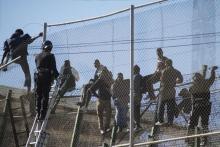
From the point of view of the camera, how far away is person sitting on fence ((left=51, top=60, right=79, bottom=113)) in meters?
12.2

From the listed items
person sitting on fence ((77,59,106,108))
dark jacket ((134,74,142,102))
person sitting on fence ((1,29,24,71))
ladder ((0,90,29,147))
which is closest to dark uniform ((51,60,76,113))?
person sitting on fence ((77,59,106,108))

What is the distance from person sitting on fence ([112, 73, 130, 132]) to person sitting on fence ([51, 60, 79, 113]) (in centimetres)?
97

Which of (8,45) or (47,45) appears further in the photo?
(8,45)

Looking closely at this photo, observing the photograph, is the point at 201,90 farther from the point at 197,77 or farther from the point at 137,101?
the point at 137,101

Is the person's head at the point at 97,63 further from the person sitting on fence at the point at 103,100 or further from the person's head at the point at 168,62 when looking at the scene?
the person's head at the point at 168,62

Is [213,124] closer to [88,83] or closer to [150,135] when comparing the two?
[150,135]

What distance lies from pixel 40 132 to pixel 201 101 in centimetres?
329

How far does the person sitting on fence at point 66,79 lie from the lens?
39.9 ft

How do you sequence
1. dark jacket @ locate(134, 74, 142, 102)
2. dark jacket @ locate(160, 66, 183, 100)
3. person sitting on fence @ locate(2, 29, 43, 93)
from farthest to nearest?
person sitting on fence @ locate(2, 29, 43, 93) < dark jacket @ locate(134, 74, 142, 102) < dark jacket @ locate(160, 66, 183, 100)

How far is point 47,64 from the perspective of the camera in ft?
39.4

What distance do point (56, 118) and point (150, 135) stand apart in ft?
8.08

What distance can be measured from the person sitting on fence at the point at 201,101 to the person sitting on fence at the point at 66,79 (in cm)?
256

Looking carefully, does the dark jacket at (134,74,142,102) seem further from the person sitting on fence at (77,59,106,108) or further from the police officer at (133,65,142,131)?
the person sitting on fence at (77,59,106,108)

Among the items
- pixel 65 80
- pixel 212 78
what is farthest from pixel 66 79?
pixel 212 78
